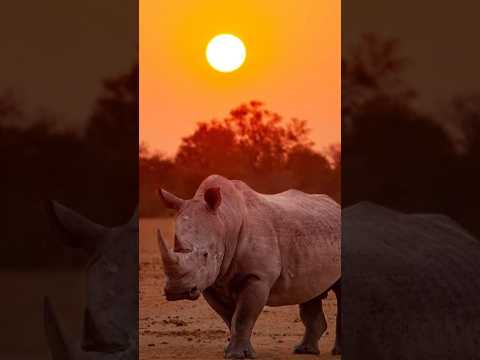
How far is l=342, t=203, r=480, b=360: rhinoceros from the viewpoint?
6.41 meters

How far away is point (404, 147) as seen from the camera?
6426 mm

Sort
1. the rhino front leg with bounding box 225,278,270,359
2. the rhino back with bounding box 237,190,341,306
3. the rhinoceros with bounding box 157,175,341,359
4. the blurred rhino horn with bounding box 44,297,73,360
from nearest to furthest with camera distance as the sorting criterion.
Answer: the blurred rhino horn with bounding box 44,297,73,360, the rhinoceros with bounding box 157,175,341,359, the rhino front leg with bounding box 225,278,270,359, the rhino back with bounding box 237,190,341,306

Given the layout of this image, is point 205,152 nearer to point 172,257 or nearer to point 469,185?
point 172,257

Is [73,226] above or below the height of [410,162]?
below

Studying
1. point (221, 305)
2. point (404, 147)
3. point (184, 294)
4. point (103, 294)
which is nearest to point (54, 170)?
point (103, 294)

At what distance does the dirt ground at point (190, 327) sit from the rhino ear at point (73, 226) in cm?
455

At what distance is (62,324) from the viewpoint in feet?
20.4

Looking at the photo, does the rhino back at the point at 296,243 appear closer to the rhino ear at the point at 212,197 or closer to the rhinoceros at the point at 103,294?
the rhino ear at the point at 212,197

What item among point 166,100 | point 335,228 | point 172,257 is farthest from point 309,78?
point 172,257

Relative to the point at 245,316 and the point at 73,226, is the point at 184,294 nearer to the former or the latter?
the point at 245,316

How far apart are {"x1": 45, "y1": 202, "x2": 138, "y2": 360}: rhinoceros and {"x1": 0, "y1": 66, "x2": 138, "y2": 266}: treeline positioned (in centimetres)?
9

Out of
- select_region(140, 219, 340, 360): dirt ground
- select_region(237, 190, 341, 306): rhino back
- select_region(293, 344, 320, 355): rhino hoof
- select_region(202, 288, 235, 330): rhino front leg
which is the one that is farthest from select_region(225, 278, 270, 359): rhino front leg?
select_region(293, 344, 320, 355): rhino hoof

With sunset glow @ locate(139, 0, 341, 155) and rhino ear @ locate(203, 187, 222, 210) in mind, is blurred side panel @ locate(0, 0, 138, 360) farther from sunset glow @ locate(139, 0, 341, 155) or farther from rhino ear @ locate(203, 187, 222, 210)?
sunset glow @ locate(139, 0, 341, 155)

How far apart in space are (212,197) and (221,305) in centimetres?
112
